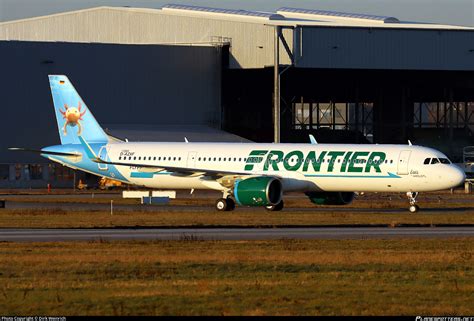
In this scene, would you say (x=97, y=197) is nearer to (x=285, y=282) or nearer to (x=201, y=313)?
(x=285, y=282)

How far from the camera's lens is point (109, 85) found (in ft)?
297

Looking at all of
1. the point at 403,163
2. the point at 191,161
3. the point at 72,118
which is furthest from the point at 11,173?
the point at 403,163

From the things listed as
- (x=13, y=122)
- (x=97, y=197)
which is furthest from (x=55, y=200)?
(x=13, y=122)

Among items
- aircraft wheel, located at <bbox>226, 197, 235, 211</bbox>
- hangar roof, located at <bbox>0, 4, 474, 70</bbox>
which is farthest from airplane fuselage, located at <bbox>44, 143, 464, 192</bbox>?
hangar roof, located at <bbox>0, 4, 474, 70</bbox>

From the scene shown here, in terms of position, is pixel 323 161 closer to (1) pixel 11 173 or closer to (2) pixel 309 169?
(2) pixel 309 169

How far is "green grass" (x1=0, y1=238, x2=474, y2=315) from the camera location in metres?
20.8

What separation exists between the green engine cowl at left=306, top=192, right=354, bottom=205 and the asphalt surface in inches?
570

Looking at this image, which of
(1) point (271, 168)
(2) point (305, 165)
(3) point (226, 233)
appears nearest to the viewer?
(3) point (226, 233)

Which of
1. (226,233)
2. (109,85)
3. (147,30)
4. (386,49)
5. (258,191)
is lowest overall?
(258,191)

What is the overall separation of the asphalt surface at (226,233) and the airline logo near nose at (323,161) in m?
11.8

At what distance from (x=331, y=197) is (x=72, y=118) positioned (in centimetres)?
1714

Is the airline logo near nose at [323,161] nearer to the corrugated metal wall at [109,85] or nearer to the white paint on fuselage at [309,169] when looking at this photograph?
the white paint on fuselage at [309,169]

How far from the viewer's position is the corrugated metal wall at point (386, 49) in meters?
86.7

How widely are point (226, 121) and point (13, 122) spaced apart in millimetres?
19502
